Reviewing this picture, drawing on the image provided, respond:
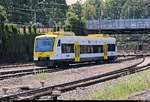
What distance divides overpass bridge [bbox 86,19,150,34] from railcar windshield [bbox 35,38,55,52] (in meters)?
54.0

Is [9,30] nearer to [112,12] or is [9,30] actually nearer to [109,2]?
[112,12]

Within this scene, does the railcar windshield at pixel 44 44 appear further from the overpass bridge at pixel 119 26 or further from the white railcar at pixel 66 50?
the overpass bridge at pixel 119 26

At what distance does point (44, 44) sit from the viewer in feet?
119

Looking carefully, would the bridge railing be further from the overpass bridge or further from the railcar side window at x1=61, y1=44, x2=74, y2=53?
the railcar side window at x1=61, y1=44, x2=74, y2=53

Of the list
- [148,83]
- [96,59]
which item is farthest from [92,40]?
[148,83]

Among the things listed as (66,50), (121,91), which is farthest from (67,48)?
(121,91)

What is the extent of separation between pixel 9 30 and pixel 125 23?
43.4 metres

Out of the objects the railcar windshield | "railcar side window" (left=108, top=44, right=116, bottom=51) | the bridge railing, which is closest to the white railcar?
the railcar windshield

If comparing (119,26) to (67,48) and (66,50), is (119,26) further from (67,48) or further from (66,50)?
(66,50)

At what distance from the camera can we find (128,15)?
6053 inches

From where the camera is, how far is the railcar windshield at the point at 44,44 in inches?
1406

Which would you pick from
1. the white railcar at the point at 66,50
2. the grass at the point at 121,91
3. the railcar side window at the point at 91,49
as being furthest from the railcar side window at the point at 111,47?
the grass at the point at 121,91

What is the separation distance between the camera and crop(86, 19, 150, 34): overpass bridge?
8907 centimetres

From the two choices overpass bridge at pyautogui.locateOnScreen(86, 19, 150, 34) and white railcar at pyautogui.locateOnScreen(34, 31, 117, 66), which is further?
overpass bridge at pyautogui.locateOnScreen(86, 19, 150, 34)
